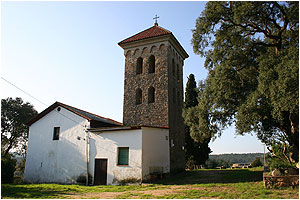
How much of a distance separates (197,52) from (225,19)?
2362 mm

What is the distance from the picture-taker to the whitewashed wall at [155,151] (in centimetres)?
1419

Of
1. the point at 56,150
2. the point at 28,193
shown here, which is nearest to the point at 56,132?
the point at 56,150

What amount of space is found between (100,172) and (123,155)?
2013 millimetres

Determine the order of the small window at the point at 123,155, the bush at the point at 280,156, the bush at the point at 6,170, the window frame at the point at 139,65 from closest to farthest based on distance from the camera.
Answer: the bush at the point at 280,156, the small window at the point at 123,155, the bush at the point at 6,170, the window frame at the point at 139,65

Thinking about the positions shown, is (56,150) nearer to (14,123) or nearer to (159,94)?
(159,94)

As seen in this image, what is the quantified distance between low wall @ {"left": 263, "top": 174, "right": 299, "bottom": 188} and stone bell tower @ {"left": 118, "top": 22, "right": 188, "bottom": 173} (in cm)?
779

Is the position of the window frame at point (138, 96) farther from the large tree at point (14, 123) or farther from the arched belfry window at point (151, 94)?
the large tree at point (14, 123)

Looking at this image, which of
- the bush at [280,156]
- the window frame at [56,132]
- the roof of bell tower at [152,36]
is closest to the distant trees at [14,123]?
the window frame at [56,132]

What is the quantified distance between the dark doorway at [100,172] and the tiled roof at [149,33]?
34.5ft

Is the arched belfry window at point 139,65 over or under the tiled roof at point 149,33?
under

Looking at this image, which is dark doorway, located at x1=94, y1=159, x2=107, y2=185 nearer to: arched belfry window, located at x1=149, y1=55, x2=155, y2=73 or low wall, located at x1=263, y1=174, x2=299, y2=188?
arched belfry window, located at x1=149, y1=55, x2=155, y2=73

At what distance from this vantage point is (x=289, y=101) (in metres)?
9.13

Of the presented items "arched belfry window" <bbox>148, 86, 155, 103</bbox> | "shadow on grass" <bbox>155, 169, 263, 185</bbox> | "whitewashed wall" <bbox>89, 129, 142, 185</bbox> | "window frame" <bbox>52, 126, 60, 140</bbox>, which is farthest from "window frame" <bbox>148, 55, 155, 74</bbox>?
"shadow on grass" <bbox>155, 169, 263, 185</bbox>

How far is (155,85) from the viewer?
60.0ft
